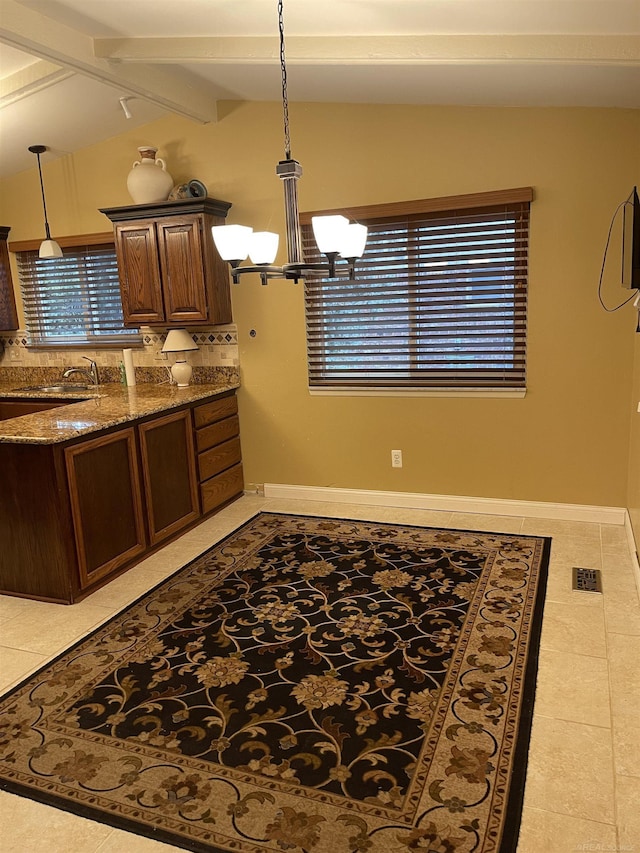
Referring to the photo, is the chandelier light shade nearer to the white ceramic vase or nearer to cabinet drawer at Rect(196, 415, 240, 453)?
cabinet drawer at Rect(196, 415, 240, 453)

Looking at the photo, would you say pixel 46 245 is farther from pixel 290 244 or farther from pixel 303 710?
pixel 303 710

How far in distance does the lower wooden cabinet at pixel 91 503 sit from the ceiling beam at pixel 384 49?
201cm

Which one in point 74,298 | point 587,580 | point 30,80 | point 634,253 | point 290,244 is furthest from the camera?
point 74,298

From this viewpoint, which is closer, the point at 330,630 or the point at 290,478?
the point at 330,630

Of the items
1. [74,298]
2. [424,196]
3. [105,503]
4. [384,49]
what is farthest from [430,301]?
[74,298]

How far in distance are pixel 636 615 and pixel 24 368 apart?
497 cm

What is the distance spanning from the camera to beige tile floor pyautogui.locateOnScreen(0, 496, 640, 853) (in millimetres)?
1864

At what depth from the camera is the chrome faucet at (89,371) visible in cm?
522

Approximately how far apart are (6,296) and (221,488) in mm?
2581

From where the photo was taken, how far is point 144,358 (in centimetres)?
511

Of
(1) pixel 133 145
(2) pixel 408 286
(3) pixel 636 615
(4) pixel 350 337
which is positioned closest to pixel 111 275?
(1) pixel 133 145

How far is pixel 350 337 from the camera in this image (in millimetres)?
4523

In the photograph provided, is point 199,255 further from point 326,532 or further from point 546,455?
point 546,455

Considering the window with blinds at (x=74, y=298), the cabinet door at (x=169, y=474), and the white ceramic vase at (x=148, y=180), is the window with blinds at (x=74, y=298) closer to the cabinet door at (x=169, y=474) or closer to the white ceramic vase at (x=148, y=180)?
the white ceramic vase at (x=148, y=180)
